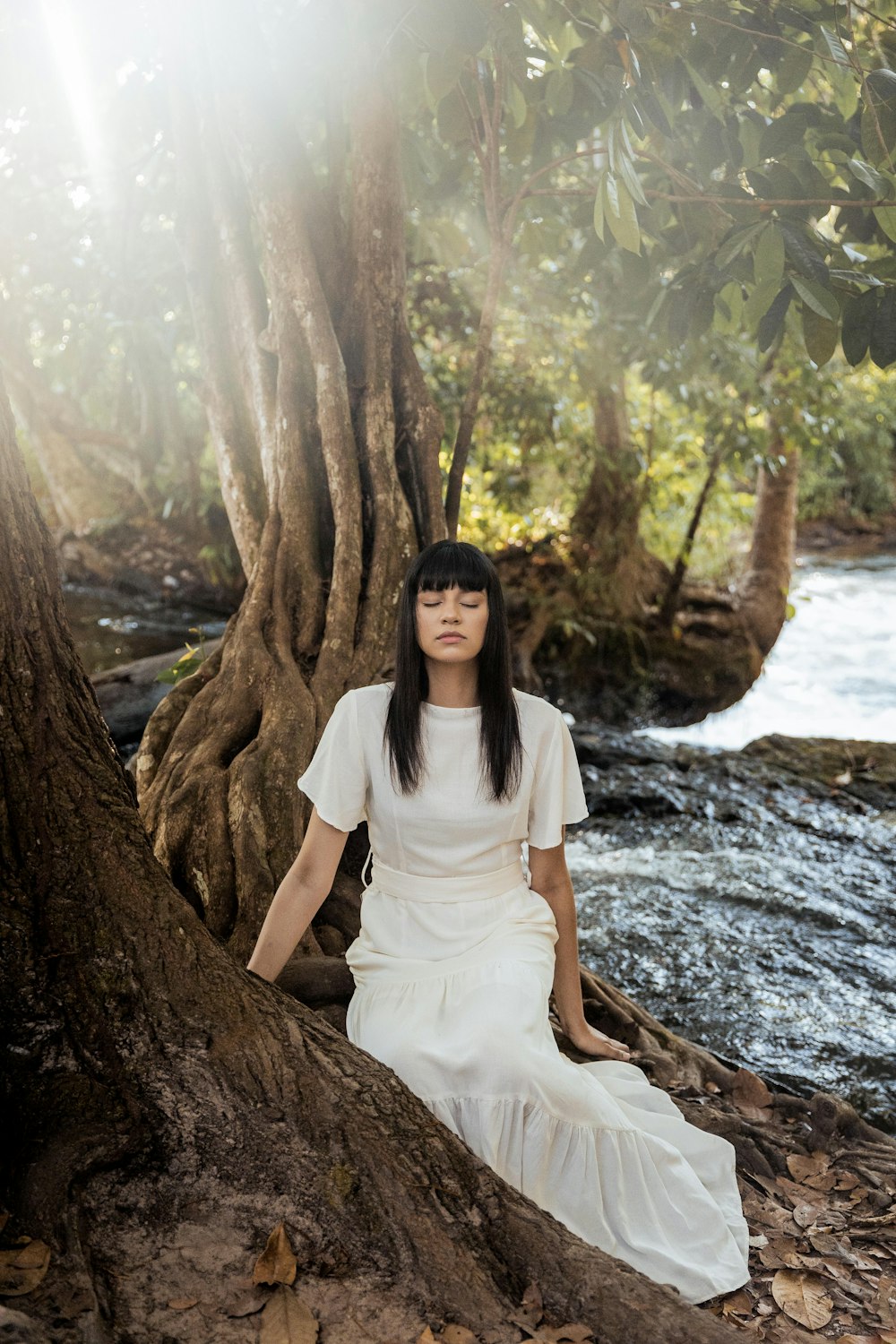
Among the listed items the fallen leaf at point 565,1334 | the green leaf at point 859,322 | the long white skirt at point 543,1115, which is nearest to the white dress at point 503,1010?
the long white skirt at point 543,1115

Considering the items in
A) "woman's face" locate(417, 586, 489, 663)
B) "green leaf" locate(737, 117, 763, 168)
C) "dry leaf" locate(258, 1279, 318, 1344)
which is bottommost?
"dry leaf" locate(258, 1279, 318, 1344)

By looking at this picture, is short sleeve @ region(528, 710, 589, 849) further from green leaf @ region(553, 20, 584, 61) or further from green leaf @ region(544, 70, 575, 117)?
green leaf @ region(553, 20, 584, 61)

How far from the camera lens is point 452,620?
2.62 meters

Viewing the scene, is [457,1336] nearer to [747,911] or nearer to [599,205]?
[599,205]

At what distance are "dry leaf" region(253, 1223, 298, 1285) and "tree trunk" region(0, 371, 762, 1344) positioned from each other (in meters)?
0.02

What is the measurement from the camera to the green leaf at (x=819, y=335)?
122 inches

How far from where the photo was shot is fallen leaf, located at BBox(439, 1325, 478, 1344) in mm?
1730

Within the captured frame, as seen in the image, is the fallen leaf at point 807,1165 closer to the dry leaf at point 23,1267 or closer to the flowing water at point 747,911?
the flowing water at point 747,911

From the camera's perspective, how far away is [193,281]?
15.4 feet

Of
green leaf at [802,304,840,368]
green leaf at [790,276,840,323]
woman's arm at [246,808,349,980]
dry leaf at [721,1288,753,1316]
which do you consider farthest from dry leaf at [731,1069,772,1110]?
green leaf at [790,276,840,323]

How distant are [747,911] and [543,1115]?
Answer: 326 centimetres

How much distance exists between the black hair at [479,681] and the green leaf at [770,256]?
1172 millimetres

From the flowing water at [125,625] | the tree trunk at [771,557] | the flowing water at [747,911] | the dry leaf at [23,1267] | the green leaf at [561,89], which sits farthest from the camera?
the tree trunk at [771,557]

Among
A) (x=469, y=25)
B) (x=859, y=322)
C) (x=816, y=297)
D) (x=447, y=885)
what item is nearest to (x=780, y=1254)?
(x=447, y=885)
